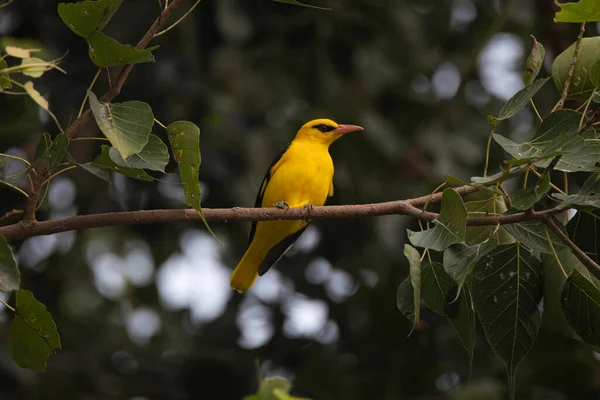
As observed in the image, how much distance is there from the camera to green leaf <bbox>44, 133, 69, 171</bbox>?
224 cm

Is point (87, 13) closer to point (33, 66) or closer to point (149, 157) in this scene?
point (33, 66)

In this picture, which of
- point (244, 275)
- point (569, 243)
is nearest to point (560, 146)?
point (569, 243)

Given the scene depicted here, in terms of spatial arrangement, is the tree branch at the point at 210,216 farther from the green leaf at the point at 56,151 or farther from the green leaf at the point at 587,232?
the green leaf at the point at 587,232

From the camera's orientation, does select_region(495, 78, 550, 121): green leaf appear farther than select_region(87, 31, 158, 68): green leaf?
Yes

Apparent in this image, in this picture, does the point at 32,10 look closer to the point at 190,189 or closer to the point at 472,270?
the point at 190,189

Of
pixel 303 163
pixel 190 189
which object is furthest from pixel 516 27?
pixel 190 189

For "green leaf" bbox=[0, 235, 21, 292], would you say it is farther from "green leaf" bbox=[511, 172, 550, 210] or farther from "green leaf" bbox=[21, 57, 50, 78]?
"green leaf" bbox=[511, 172, 550, 210]

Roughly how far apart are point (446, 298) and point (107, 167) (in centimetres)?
105

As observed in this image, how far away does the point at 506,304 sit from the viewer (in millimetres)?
2439

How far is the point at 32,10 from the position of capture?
558cm

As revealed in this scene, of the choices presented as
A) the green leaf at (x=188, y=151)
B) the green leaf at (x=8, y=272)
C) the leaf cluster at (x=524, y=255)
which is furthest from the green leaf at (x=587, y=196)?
the green leaf at (x=8, y=272)

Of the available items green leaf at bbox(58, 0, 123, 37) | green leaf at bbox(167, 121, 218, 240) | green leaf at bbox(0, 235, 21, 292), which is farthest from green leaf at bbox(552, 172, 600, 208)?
green leaf at bbox(0, 235, 21, 292)

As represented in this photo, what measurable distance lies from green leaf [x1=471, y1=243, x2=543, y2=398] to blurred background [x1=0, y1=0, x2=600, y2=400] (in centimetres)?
274

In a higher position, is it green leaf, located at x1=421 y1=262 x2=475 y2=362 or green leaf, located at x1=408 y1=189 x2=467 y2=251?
green leaf, located at x1=408 y1=189 x2=467 y2=251
